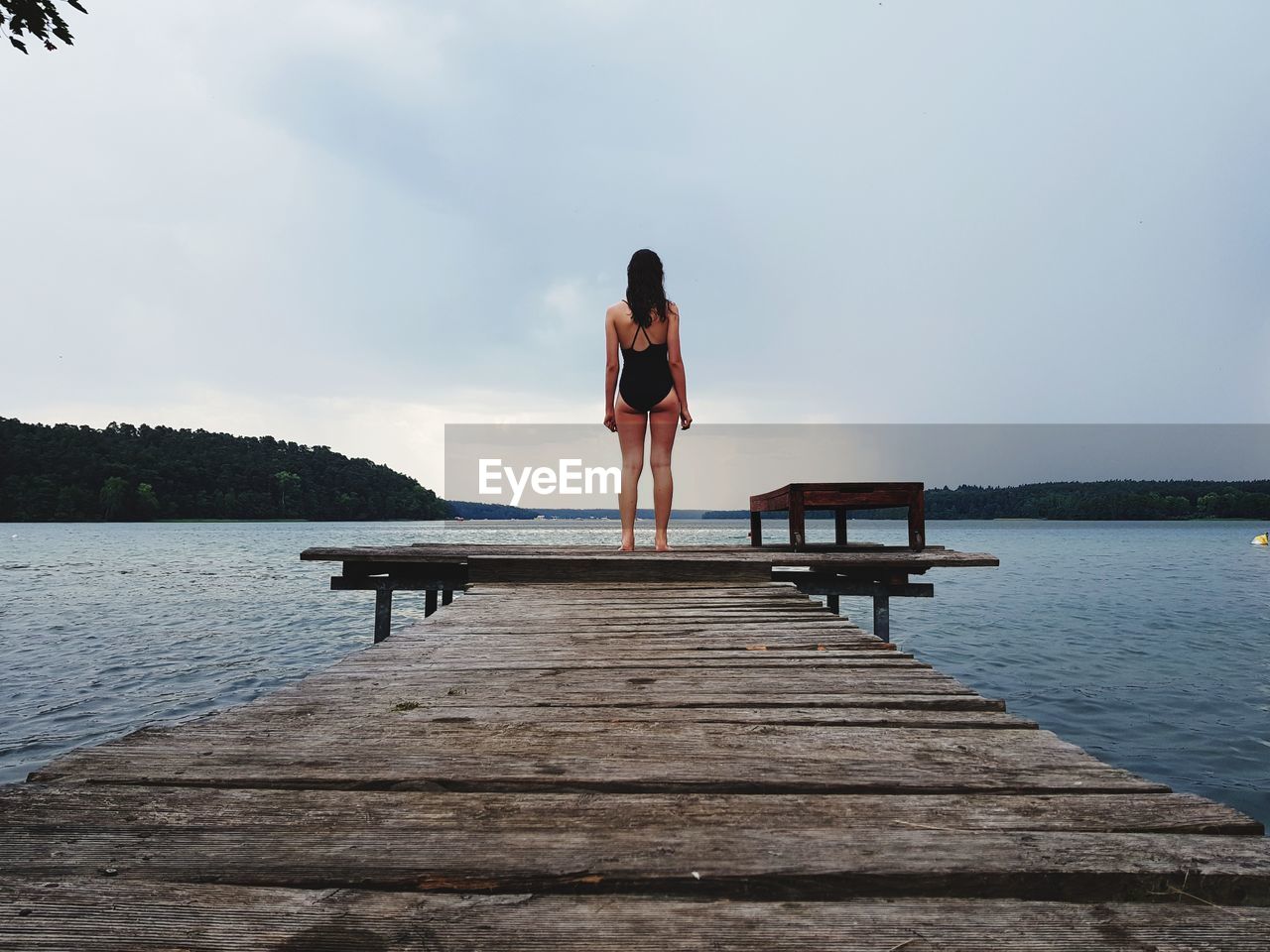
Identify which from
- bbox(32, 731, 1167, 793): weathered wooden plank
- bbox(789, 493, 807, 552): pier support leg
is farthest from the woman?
bbox(32, 731, 1167, 793): weathered wooden plank

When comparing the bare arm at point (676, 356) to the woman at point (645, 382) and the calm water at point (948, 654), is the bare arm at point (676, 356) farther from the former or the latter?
the calm water at point (948, 654)

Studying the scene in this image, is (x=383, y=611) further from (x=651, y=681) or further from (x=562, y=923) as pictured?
(x=562, y=923)

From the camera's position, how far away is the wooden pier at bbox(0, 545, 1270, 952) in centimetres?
116

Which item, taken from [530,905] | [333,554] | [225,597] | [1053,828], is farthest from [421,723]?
[225,597]

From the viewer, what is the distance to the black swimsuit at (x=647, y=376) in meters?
7.19

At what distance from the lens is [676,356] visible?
7.20 meters

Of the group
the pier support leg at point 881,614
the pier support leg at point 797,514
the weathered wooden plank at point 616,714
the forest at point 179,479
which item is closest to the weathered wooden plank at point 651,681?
the weathered wooden plank at point 616,714

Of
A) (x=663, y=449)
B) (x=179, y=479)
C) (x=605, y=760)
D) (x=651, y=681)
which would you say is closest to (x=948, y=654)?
(x=663, y=449)

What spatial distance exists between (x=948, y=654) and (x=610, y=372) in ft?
38.7

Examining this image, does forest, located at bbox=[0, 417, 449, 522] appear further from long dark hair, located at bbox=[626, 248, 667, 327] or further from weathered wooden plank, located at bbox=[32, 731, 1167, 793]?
weathered wooden plank, located at bbox=[32, 731, 1167, 793]

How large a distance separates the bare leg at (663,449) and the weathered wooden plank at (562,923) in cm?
594

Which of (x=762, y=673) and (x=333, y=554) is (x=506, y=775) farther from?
(x=333, y=554)

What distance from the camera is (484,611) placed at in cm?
468

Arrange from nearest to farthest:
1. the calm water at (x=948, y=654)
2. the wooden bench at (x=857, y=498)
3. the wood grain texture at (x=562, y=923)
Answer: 1. the wood grain texture at (x=562, y=923)
2. the wooden bench at (x=857, y=498)
3. the calm water at (x=948, y=654)
